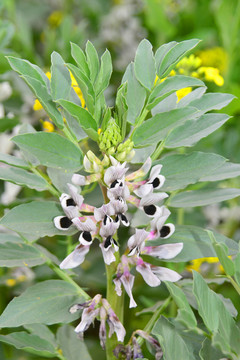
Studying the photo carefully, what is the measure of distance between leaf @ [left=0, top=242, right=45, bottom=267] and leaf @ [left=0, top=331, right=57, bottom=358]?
0.07 m

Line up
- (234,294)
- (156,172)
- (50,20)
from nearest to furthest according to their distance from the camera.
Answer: (156,172) → (234,294) → (50,20)

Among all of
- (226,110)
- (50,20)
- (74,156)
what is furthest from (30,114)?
(50,20)

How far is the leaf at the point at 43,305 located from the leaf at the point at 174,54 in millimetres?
199

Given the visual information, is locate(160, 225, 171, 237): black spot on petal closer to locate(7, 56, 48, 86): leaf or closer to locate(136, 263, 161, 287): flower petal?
locate(136, 263, 161, 287): flower petal

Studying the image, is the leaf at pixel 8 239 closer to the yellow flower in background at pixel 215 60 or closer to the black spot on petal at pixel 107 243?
the black spot on petal at pixel 107 243

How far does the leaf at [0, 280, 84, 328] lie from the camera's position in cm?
39

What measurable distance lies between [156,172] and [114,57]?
88cm

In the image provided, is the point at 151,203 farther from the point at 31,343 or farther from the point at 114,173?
the point at 31,343

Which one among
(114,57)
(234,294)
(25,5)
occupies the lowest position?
(234,294)

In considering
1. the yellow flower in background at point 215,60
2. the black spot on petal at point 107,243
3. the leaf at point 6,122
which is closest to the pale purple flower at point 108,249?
the black spot on petal at point 107,243

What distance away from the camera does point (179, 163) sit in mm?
419

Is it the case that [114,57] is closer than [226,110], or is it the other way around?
[226,110]

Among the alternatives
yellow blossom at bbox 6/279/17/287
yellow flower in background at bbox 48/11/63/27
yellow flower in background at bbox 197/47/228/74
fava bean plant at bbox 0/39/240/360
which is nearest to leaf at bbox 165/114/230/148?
fava bean plant at bbox 0/39/240/360

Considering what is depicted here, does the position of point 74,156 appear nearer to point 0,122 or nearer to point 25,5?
point 0,122
